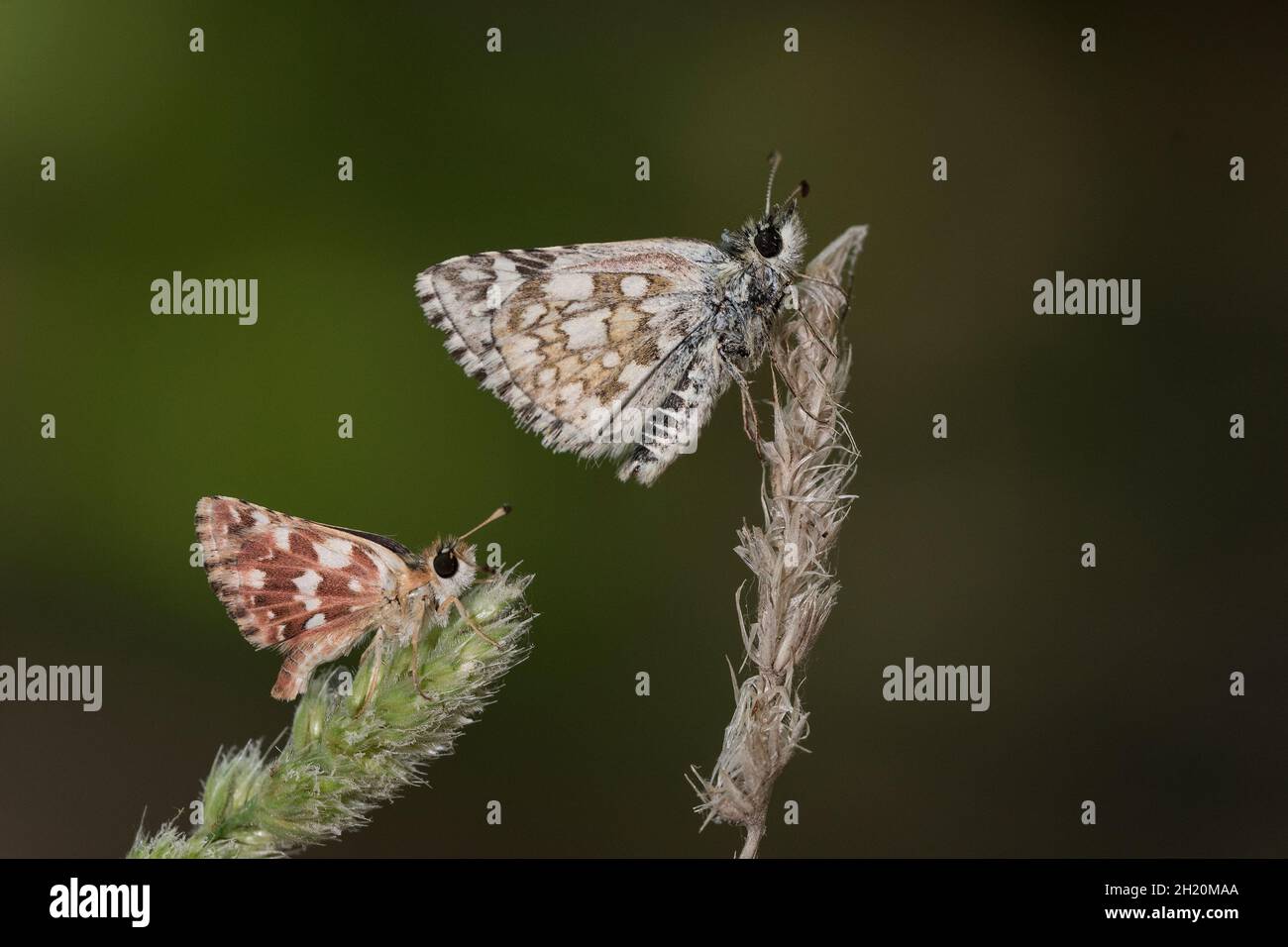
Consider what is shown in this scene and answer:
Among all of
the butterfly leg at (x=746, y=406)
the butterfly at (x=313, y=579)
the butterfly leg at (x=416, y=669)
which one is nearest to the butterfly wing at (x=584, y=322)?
the butterfly leg at (x=746, y=406)

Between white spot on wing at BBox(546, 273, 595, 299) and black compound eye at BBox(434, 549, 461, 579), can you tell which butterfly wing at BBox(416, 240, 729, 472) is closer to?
white spot on wing at BBox(546, 273, 595, 299)

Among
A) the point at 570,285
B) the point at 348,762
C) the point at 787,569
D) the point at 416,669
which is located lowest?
the point at 348,762

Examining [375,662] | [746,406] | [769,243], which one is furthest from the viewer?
[769,243]

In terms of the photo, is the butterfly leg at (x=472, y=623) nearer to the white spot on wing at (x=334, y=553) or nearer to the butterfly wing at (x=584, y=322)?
the white spot on wing at (x=334, y=553)

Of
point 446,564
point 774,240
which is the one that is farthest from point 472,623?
point 774,240

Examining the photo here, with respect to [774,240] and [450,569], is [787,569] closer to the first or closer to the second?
[450,569]
